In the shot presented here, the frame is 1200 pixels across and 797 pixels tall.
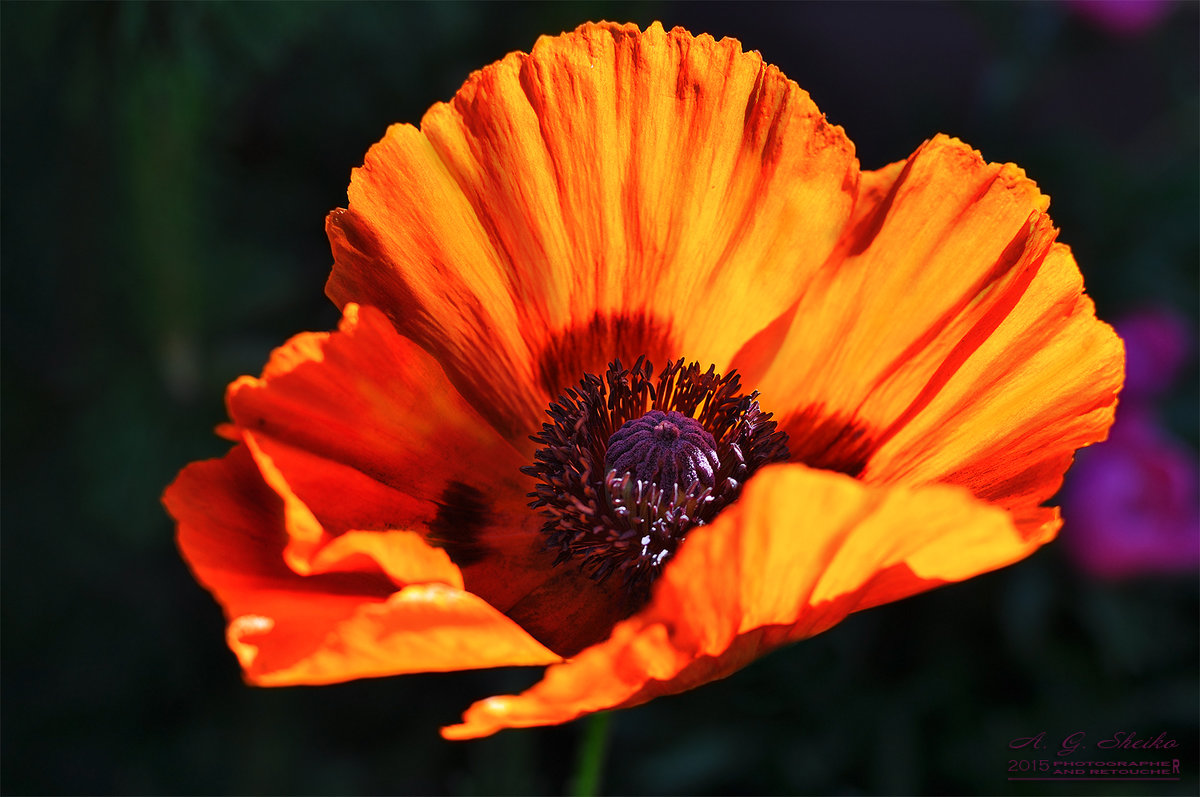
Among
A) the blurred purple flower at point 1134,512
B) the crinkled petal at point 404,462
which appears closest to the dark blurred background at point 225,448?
the blurred purple flower at point 1134,512

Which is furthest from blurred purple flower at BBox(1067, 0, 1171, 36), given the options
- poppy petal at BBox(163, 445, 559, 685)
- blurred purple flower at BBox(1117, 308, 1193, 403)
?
poppy petal at BBox(163, 445, 559, 685)

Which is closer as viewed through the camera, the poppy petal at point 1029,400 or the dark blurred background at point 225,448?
the poppy petal at point 1029,400

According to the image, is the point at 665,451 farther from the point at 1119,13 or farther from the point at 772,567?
the point at 1119,13

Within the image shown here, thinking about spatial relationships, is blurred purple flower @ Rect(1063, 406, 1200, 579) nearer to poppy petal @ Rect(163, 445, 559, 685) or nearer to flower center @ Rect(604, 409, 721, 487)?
flower center @ Rect(604, 409, 721, 487)

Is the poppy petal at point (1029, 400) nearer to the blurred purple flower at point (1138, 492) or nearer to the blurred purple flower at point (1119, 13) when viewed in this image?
the blurred purple flower at point (1138, 492)

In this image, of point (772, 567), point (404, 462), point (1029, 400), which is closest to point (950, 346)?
point (1029, 400)

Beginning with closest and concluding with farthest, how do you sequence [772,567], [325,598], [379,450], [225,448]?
[772,567]
[325,598]
[379,450]
[225,448]

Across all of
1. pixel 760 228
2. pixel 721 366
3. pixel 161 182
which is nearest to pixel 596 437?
pixel 721 366
